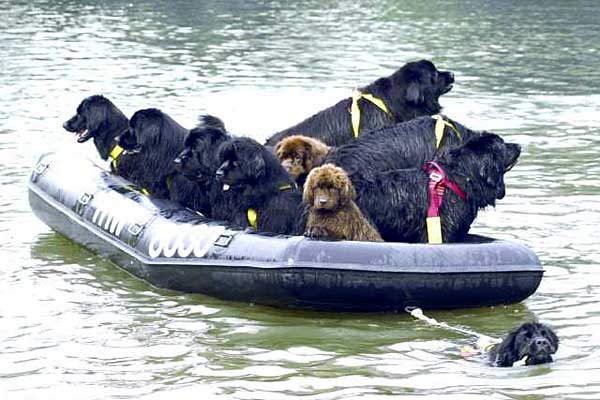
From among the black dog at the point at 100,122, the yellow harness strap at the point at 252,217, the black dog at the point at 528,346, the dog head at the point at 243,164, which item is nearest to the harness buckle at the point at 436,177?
the dog head at the point at 243,164

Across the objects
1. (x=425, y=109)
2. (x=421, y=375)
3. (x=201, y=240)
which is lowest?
(x=421, y=375)

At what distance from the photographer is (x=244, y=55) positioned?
2656 cm

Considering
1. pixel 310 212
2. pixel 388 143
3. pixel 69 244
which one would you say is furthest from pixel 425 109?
pixel 69 244

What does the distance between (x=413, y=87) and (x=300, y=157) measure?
1681 millimetres

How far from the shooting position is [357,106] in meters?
12.7

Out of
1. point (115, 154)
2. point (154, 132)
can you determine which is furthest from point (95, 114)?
point (154, 132)

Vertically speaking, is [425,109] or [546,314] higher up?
[425,109]

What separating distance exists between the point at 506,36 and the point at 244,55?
5.48 m

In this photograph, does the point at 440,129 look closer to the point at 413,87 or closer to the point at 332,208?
the point at 413,87

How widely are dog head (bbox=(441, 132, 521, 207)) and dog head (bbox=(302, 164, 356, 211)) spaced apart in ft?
3.34

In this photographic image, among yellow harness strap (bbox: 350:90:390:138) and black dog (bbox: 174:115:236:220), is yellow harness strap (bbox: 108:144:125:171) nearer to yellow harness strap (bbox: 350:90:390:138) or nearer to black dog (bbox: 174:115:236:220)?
black dog (bbox: 174:115:236:220)

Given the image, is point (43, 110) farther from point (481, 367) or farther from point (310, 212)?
point (481, 367)

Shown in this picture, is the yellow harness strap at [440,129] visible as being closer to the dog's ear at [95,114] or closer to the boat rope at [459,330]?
the boat rope at [459,330]

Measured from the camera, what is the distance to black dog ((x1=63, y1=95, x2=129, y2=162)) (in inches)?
522
